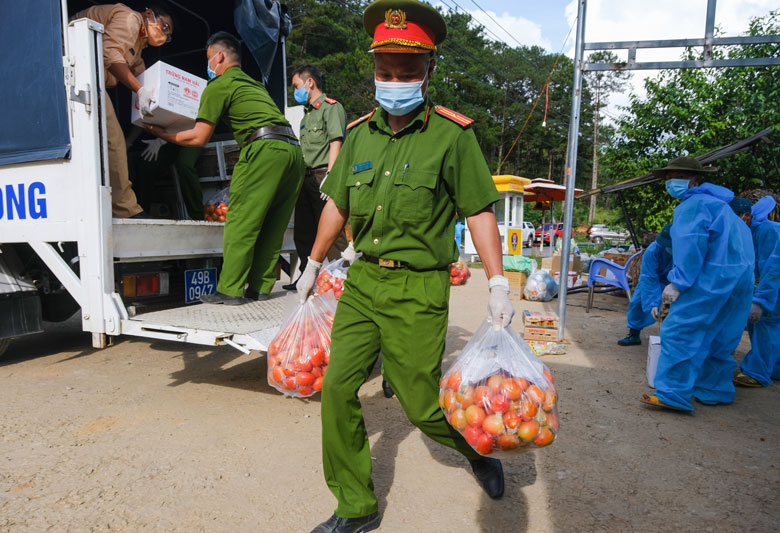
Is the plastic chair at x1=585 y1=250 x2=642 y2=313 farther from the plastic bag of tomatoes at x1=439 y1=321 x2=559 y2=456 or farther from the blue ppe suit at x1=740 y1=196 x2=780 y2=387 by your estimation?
the plastic bag of tomatoes at x1=439 y1=321 x2=559 y2=456

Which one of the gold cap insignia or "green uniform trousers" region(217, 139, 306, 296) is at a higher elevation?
the gold cap insignia

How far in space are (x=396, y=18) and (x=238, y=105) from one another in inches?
84.2

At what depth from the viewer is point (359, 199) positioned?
2.26m

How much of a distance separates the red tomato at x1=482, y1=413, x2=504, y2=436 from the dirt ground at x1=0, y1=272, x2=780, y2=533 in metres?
0.62

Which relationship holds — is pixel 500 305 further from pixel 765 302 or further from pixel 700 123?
pixel 700 123

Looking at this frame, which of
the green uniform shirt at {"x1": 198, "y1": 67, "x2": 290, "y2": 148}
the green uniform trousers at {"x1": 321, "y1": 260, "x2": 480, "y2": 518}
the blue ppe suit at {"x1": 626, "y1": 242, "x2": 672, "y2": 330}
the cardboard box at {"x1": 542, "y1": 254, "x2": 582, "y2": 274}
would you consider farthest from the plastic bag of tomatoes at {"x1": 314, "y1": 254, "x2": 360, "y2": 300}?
the cardboard box at {"x1": 542, "y1": 254, "x2": 582, "y2": 274}

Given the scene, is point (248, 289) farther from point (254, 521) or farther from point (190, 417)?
point (254, 521)

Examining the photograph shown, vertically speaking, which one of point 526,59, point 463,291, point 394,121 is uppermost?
point 526,59

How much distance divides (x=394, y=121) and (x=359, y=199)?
0.40 metres

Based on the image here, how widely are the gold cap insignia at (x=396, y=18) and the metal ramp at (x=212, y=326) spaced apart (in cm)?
197

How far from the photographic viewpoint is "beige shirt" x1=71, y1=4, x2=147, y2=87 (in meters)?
4.23

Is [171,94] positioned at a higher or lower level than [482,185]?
higher

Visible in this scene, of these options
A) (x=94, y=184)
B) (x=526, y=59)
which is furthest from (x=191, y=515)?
(x=526, y=59)

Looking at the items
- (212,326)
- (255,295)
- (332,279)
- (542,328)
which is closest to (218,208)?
(255,295)
